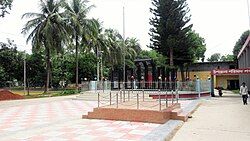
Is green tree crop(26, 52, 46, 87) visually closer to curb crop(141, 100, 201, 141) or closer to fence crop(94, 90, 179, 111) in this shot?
fence crop(94, 90, 179, 111)

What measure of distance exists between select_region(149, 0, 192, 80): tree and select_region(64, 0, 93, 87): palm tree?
25.4ft

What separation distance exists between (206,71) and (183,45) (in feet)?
65.2

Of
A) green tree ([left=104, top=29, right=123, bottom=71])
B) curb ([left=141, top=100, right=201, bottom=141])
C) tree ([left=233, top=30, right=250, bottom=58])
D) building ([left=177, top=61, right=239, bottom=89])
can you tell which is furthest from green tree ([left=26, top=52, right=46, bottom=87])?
curb ([left=141, top=100, right=201, bottom=141])

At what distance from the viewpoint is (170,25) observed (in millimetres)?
33969

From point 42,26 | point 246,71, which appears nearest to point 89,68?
point 42,26

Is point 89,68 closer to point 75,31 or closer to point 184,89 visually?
point 75,31

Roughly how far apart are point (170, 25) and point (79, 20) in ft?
33.0

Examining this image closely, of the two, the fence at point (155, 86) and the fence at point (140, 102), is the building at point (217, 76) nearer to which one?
the fence at point (155, 86)

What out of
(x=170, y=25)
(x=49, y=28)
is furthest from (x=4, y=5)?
(x=170, y=25)

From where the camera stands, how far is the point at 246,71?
89.2 ft

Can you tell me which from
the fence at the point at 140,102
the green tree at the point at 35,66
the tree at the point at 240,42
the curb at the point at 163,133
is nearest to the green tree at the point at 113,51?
the green tree at the point at 35,66

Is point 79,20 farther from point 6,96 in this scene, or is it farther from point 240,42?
point 240,42

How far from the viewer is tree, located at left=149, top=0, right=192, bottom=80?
112ft

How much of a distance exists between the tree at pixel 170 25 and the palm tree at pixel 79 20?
7736 millimetres
